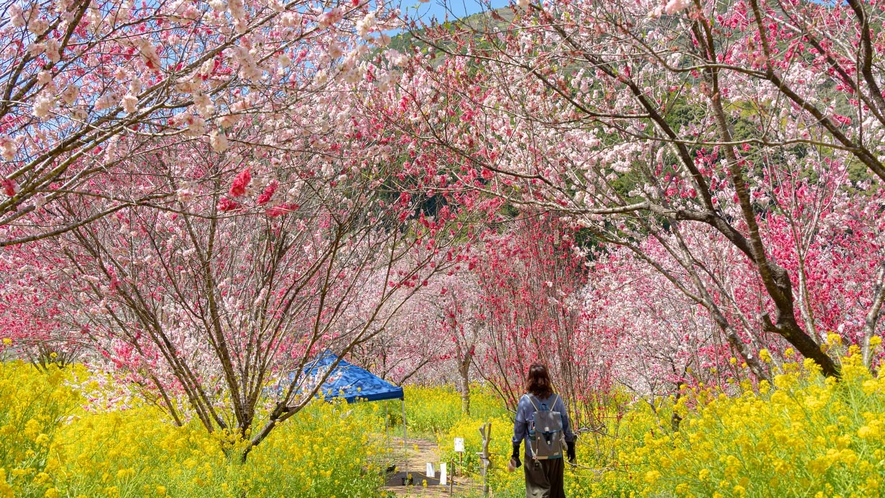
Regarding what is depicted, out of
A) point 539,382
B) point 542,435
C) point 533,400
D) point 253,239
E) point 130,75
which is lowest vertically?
point 542,435

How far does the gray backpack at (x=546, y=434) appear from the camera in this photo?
20.4ft


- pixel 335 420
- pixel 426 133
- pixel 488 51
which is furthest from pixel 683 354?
pixel 488 51

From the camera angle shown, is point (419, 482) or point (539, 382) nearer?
point (539, 382)

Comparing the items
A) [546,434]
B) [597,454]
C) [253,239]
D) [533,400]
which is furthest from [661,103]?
[597,454]

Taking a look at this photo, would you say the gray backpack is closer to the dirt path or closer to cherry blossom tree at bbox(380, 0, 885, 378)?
cherry blossom tree at bbox(380, 0, 885, 378)

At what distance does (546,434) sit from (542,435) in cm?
4

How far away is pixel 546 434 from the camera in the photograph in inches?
246

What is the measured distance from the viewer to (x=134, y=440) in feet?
16.8

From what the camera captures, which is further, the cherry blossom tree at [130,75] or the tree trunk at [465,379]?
the tree trunk at [465,379]

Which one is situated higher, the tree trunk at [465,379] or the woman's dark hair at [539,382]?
the tree trunk at [465,379]

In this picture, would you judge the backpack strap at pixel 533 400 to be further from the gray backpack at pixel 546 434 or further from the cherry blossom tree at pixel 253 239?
the cherry blossom tree at pixel 253 239

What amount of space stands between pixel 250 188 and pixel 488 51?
1.84 metres

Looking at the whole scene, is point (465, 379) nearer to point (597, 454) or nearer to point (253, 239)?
point (597, 454)

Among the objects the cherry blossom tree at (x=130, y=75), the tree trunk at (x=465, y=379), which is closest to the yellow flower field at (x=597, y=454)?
the cherry blossom tree at (x=130, y=75)
